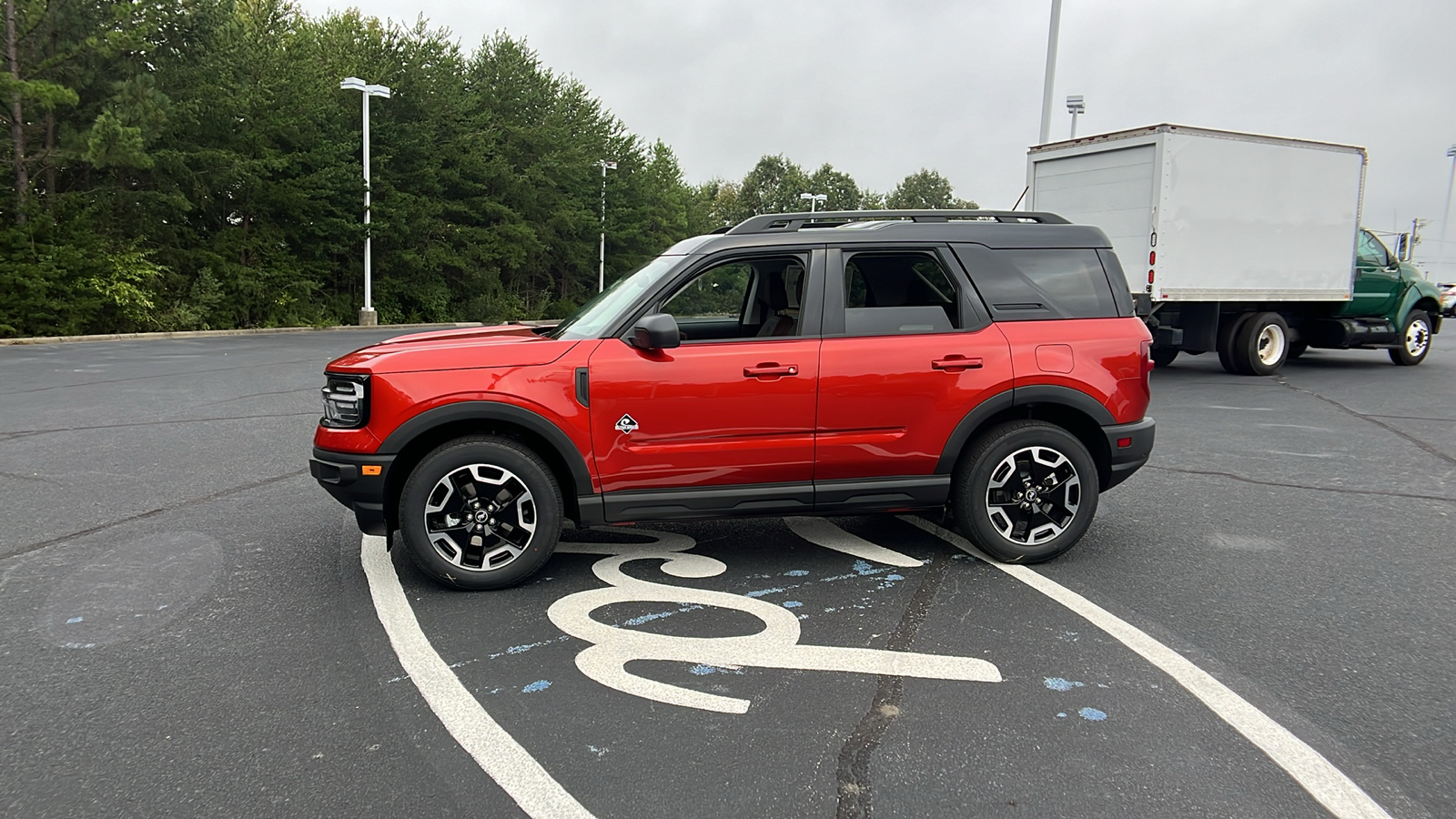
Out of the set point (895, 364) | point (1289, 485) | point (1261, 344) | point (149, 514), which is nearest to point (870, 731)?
point (895, 364)

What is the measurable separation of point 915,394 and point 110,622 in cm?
382

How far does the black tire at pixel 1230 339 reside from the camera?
1470 cm

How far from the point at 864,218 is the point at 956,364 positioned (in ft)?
3.32

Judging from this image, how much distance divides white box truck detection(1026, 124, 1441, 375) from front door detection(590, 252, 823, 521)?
10101 millimetres

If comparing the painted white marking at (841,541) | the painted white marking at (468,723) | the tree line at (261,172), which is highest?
the tree line at (261,172)

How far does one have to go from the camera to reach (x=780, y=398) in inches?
185

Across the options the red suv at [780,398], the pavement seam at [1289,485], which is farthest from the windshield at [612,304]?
the pavement seam at [1289,485]

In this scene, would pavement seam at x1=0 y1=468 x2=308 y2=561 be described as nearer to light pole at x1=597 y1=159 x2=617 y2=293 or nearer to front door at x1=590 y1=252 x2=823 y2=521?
front door at x1=590 y1=252 x2=823 y2=521

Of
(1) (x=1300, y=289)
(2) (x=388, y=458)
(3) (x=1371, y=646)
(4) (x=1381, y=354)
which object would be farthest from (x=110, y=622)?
(4) (x=1381, y=354)

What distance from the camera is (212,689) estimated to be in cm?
348

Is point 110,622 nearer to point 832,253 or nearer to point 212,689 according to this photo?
point 212,689

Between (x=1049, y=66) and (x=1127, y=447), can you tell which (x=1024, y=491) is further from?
(x=1049, y=66)

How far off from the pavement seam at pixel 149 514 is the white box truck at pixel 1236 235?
11173 mm

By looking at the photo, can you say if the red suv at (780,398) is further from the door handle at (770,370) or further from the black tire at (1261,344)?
the black tire at (1261,344)
